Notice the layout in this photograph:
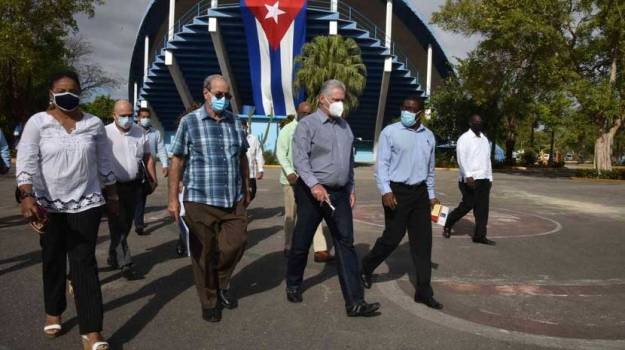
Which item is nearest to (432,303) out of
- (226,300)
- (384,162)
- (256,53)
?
(384,162)

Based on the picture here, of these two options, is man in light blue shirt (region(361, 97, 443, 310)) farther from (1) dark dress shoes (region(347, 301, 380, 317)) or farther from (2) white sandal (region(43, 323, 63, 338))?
(2) white sandal (region(43, 323, 63, 338))

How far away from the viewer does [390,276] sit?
18.0 feet

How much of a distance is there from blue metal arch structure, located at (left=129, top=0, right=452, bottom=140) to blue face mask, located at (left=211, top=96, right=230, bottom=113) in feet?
97.4

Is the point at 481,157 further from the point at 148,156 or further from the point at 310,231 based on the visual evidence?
the point at 148,156

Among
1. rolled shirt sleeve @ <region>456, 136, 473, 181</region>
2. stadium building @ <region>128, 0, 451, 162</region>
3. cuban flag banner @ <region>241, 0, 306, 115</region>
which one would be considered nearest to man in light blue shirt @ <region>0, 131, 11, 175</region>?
rolled shirt sleeve @ <region>456, 136, 473, 181</region>

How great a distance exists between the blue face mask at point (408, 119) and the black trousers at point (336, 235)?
88 cm

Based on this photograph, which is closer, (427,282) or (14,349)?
(14,349)

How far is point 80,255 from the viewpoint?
3.36 m

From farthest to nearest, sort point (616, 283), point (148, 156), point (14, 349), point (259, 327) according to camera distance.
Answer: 1. point (148, 156)
2. point (616, 283)
3. point (259, 327)
4. point (14, 349)

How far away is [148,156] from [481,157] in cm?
428

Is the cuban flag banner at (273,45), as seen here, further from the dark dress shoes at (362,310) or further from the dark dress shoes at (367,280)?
the dark dress shoes at (362,310)

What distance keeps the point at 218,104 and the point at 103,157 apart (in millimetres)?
901

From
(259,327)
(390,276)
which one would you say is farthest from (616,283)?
(259,327)

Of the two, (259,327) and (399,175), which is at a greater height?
(399,175)
